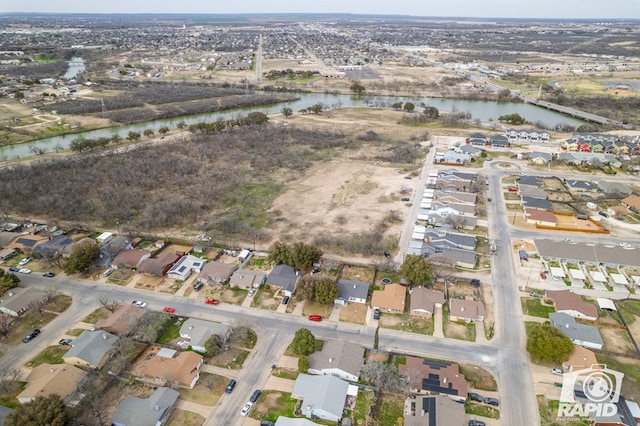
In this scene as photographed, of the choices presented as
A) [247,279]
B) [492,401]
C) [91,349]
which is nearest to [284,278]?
[247,279]

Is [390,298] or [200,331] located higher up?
[390,298]

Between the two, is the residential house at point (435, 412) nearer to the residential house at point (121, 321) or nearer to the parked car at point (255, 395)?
the parked car at point (255, 395)

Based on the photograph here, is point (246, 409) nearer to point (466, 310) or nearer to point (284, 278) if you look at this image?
point (284, 278)

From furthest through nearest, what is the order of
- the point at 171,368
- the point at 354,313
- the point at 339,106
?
the point at 339,106, the point at 354,313, the point at 171,368

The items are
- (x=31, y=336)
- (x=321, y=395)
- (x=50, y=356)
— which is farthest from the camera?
(x=31, y=336)

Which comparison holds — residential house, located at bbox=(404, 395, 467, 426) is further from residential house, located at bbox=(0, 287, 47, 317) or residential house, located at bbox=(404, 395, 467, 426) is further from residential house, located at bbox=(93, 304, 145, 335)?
residential house, located at bbox=(0, 287, 47, 317)

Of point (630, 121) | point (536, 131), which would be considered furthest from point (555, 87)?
point (536, 131)

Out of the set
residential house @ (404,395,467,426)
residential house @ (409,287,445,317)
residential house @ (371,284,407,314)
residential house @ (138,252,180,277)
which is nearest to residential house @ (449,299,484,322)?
residential house @ (409,287,445,317)
